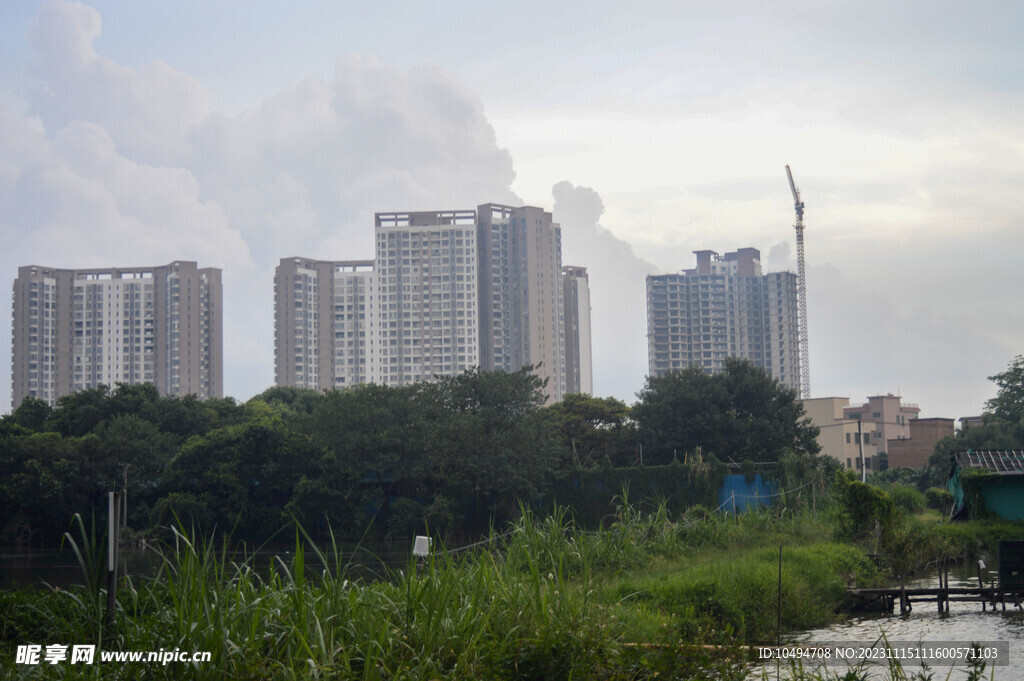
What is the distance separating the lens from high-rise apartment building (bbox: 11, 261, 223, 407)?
70625mm

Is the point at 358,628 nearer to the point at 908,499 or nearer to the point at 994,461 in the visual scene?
the point at 994,461

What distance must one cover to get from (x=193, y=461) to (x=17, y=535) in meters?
6.46

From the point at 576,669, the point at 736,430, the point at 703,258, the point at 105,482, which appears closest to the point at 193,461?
the point at 105,482

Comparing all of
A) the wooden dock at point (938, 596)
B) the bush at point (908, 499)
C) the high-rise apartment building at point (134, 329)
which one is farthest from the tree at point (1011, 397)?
the high-rise apartment building at point (134, 329)

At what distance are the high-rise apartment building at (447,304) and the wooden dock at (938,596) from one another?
57.6m

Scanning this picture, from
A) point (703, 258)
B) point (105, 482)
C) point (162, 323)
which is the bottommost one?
point (105, 482)

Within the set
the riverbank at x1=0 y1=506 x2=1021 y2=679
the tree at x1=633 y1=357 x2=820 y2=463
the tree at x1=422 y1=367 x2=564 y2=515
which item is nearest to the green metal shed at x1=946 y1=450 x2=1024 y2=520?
the tree at x1=633 y1=357 x2=820 y2=463

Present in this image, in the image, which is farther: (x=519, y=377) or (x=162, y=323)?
(x=162, y=323)

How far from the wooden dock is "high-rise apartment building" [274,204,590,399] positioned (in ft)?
189

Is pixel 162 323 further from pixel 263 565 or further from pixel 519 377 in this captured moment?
pixel 263 565

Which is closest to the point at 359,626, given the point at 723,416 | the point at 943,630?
the point at 943,630

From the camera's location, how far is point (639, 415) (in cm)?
3691

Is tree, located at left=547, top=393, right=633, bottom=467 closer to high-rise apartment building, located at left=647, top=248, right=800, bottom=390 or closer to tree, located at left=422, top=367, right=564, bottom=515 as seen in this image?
tree, located at left=422, top=367, right=564, bottom=515

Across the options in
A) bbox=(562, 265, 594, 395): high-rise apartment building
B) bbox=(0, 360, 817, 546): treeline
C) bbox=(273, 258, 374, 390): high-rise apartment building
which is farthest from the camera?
bbox=(562, 265, 594, 395): high-rise apartment building
